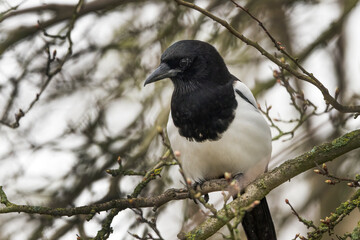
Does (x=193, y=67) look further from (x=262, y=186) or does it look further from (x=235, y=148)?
(x=262, y=186)

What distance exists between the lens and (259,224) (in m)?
3.84

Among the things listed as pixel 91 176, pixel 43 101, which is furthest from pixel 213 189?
pixel 43 101

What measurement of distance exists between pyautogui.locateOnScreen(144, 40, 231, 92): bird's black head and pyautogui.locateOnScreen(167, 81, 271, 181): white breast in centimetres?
17

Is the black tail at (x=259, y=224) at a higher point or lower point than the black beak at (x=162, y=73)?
lower

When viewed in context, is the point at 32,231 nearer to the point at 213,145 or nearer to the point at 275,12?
the point at 213,145

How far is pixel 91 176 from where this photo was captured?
165 inches

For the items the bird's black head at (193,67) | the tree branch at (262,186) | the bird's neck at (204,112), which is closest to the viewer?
the tree branch at (262,186)

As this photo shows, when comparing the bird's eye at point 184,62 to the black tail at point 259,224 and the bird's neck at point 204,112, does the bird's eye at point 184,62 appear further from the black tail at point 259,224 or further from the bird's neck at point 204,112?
the black tail at point 259,224

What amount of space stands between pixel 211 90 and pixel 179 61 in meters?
0.30

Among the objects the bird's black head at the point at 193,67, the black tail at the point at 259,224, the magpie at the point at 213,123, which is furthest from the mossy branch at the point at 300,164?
the bird's black head at the point at 193,67

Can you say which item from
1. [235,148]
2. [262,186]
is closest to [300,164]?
[262,186]

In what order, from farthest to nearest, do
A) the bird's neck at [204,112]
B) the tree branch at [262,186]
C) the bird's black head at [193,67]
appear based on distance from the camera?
1. the bird's black head at [193,67]
2. the bird's neck at [204,112]
3. the tree branch at [262,186]

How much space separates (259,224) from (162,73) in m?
1.20

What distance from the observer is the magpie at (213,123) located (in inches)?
144
